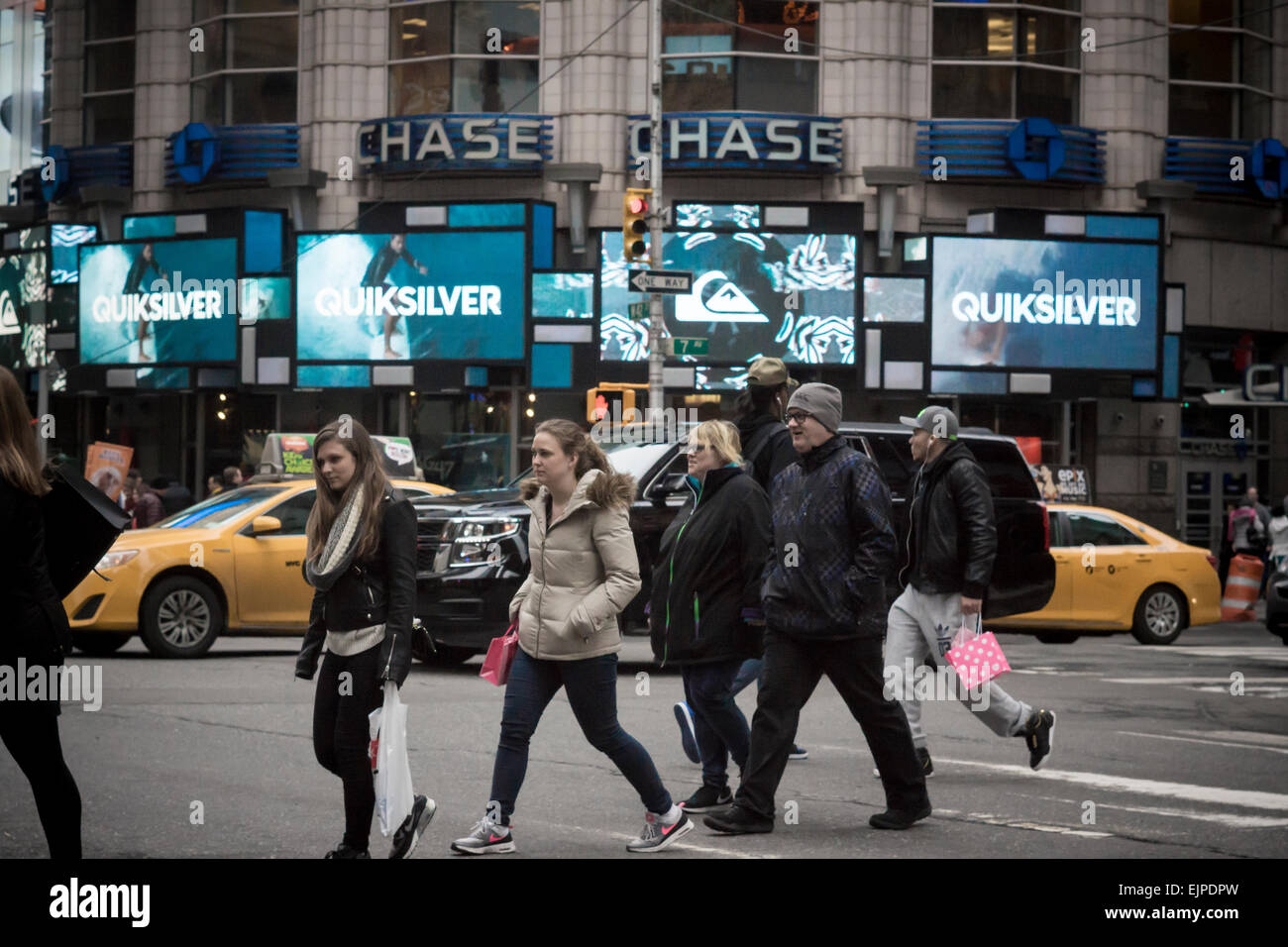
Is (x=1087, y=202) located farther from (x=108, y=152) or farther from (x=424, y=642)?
(x=424, y=642)

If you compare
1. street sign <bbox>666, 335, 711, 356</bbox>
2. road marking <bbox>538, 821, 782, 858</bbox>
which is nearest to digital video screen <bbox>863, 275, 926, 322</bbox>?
street sign <bbox>666, 335, 711, 356</bbox>

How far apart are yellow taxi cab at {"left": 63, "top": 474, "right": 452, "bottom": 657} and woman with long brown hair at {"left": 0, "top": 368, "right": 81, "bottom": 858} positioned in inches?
358

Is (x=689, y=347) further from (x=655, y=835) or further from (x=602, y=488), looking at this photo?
(x=655, y=835)

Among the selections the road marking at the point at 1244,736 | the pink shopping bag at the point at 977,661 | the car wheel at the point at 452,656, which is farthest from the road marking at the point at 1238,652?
the pink shopping bag at the point at 977,661

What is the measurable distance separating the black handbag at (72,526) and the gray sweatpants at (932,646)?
4.31 metres

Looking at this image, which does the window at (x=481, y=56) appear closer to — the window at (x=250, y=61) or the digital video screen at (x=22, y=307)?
the window at (x=250, y=61)

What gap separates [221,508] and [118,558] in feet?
4.63

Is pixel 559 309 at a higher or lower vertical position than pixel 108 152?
lower

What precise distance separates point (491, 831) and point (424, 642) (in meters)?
0.80

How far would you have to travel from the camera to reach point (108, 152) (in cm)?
3416

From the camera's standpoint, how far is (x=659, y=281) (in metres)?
22.1

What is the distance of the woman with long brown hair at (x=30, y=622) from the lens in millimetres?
5566

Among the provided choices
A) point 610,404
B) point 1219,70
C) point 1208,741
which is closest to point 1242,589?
point 610,404

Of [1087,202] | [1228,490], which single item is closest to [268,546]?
Result: [1087,202]
